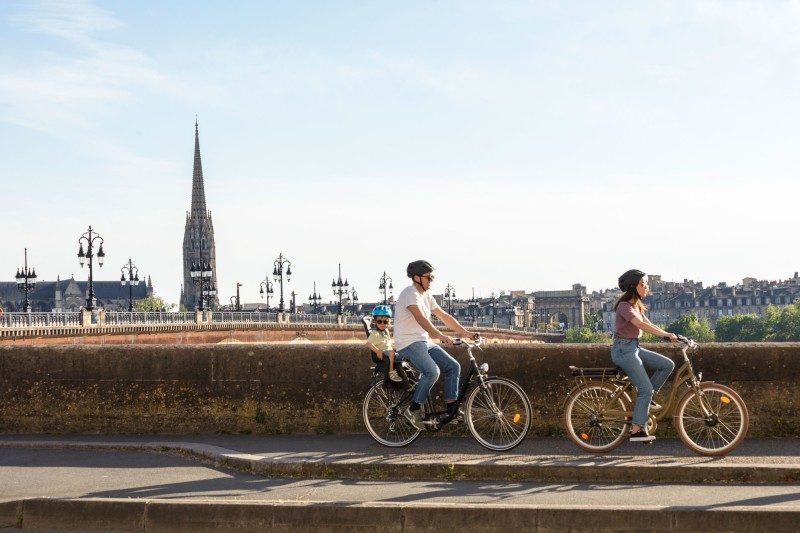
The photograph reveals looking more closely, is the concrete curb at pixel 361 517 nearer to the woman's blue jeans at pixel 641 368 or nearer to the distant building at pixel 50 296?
the woman's blue jeans at pixel 641 368

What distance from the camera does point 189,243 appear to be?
198 metres

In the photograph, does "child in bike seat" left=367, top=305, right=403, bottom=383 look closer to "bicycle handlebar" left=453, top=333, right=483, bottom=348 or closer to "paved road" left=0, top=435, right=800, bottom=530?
"bicycle handlebar" left=453, top=333, right=483, bottom=348

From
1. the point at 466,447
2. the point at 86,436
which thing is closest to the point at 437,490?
the point at 466,447

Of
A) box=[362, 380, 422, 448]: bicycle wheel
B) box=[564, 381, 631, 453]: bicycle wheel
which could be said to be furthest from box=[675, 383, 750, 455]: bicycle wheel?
box=[362, 380, 422, 448]: bicycle wheel

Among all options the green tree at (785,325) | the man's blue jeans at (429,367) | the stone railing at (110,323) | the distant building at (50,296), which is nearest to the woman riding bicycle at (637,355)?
the man's blue jeans at (429,367)

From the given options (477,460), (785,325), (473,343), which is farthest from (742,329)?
(477,460)

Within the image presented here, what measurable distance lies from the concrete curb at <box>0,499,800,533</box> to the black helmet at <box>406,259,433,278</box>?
112 inches

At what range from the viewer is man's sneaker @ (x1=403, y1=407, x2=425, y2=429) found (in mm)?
9766

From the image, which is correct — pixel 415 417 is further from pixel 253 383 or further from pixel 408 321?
pixel 253 383

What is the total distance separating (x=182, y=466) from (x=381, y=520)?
2572 mm

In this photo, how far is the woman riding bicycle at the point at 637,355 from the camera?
935 cm

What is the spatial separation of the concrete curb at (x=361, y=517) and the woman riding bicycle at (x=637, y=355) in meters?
2.16

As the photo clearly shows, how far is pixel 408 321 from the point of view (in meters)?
9.88

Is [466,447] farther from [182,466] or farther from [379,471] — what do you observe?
[182,466]
